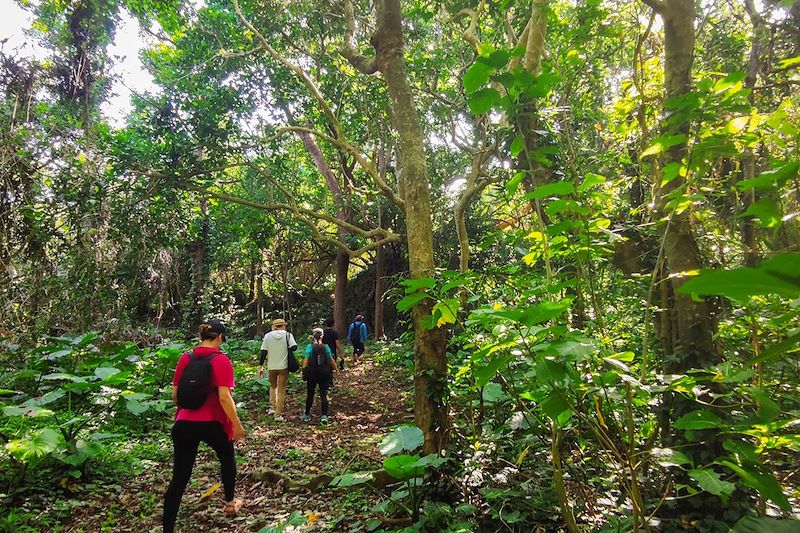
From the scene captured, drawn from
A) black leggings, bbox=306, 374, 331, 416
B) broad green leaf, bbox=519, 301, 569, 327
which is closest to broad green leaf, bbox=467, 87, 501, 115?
broad green leaf, bbox=519, 301, 569, 327

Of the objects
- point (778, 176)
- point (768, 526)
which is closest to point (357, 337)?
point (778, 176)

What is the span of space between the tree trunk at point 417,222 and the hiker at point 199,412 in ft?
5.15

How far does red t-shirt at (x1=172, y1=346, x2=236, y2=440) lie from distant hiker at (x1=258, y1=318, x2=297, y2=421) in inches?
124

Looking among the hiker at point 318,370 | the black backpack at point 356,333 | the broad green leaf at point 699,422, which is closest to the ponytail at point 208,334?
the hiker at point 318,370

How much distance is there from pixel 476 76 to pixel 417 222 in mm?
2619

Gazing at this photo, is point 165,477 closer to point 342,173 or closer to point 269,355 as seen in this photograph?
point 269,355

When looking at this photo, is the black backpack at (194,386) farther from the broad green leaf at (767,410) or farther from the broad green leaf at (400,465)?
the broad green leaf at (767,410)

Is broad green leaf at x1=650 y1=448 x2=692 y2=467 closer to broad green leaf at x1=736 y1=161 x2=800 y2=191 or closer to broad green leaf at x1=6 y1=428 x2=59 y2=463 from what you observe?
broad green leaf at x1=736 y1=161 x2=800 y2=191

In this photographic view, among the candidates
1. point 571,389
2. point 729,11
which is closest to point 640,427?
point 571,389

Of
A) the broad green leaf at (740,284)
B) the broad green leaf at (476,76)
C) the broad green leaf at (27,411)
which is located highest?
the broad green leaf at (476,76)

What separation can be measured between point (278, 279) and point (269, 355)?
11.5 metres

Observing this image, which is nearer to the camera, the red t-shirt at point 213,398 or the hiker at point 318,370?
the red t-shirt at point 213,398

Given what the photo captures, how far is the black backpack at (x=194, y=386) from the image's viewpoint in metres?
3.44

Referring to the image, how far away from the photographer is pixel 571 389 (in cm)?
177
